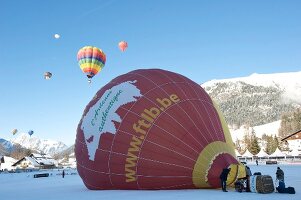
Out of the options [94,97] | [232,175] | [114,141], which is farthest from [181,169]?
[94,97]

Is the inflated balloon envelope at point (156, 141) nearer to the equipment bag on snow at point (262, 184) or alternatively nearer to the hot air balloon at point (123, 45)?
the equipment bag on snow at point (262, 184)

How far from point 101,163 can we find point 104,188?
4.94ft

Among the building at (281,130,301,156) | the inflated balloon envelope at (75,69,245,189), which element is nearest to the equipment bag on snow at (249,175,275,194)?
the inflated balloon envelope at (75,69,245,189)

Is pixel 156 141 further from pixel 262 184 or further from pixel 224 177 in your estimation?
pixel 262 184

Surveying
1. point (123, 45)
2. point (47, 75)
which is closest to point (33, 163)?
point (47, 75)

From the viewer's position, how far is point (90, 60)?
42812 mm

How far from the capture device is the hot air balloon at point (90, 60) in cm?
4281

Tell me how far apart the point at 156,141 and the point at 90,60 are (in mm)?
29664

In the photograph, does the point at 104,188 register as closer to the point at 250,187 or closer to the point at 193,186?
the point at 193,186

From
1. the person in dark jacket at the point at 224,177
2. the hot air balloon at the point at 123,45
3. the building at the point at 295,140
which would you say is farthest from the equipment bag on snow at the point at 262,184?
the building at the point at 295,140

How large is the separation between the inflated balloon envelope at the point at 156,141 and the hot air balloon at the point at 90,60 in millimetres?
27119

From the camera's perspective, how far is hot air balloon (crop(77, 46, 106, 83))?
4281 centimetres

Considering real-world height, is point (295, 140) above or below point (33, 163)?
above

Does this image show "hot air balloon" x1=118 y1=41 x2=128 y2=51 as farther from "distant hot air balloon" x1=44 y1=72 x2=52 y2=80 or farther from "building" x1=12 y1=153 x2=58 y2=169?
"building" x1=12 y1=153 x2=58 y2=169
